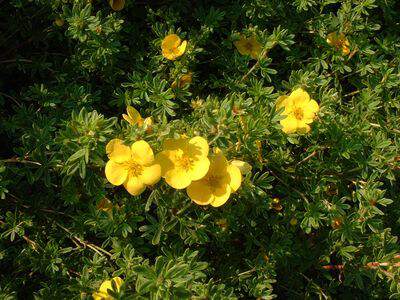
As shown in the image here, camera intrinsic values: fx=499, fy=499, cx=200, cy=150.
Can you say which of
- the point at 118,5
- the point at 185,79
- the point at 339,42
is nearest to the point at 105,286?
the point at 185,79

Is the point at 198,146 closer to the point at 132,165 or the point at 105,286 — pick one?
the point at 132,165

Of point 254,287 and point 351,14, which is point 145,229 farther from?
point 351,14

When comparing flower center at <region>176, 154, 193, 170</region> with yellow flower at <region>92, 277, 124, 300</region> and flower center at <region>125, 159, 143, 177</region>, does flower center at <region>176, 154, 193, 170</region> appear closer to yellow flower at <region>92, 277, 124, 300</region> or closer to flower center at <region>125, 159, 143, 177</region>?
flower center at <region>125, 159, 143, 177</region>

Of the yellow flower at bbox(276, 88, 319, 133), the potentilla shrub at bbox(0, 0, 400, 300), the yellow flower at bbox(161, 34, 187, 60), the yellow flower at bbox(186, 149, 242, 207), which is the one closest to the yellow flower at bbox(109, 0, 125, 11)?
the potentilla shrub at bbox(0, 0, 400, 300)

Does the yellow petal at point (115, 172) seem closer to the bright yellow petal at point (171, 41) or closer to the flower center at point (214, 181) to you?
the flower center at point (214, 181)

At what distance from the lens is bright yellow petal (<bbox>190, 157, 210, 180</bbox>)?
177 cm

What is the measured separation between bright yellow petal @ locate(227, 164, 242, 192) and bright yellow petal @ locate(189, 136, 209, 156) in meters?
0.13

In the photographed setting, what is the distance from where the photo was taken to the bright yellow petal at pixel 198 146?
1.78 meters

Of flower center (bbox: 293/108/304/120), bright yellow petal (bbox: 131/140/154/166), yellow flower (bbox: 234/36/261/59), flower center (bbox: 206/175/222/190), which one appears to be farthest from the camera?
yellow flower (bbox: 234/36/261/59)

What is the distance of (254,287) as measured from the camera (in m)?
2.32

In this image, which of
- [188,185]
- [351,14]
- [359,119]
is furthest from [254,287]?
[351,14]

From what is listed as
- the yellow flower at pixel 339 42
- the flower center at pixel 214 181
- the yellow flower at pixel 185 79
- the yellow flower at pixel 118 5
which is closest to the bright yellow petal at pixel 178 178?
the flower center at pixel 214 181

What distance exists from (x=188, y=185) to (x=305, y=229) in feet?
2.72

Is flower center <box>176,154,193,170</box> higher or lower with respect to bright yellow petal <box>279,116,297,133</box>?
higher
